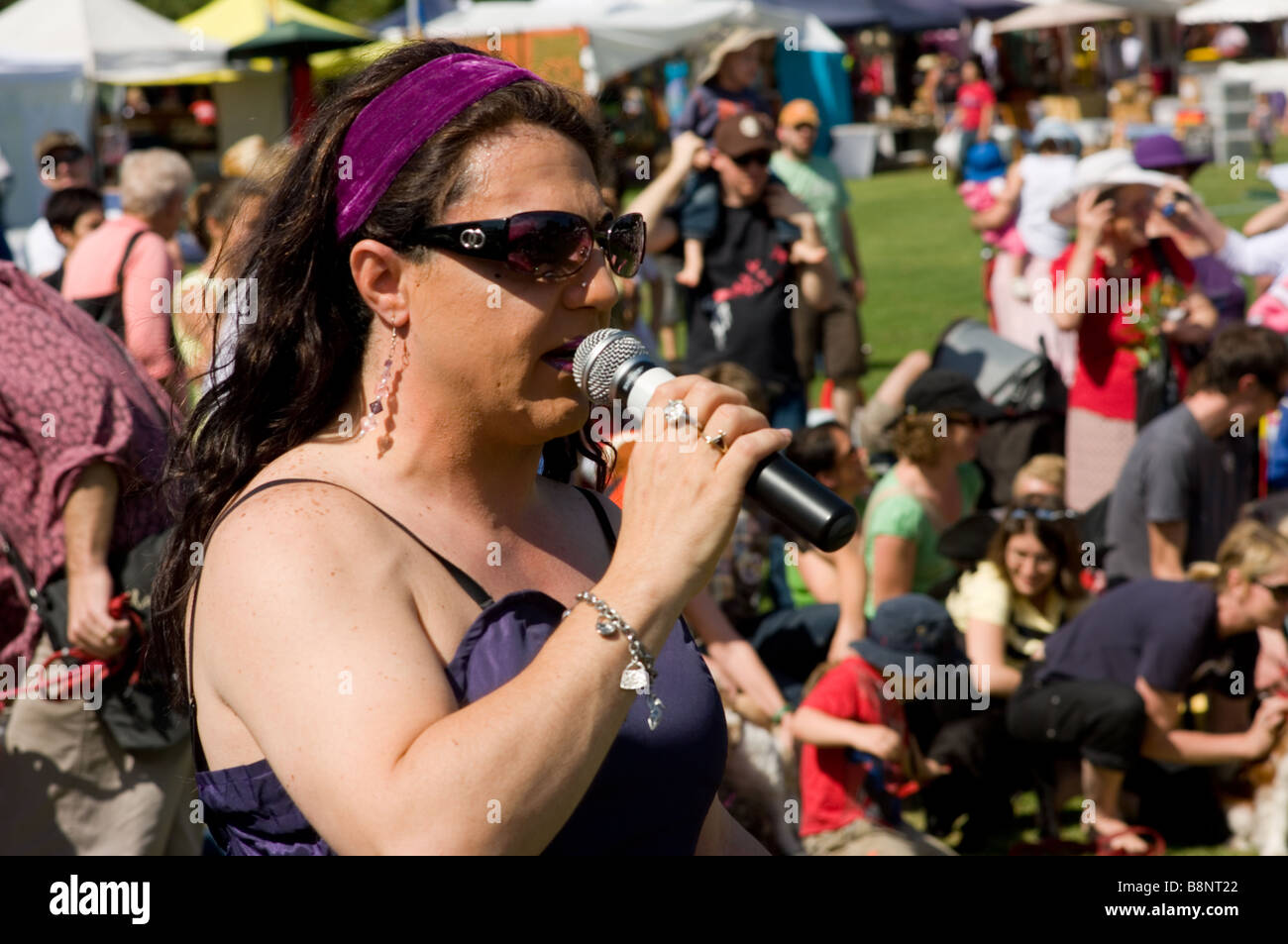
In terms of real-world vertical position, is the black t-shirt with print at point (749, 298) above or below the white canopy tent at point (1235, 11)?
below

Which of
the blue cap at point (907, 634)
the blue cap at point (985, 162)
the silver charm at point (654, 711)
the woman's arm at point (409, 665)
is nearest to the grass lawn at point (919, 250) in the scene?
the blue cap at point (985, 162)

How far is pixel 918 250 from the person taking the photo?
720 inches

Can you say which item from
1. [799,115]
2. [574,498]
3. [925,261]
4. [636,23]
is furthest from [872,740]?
[636,23]

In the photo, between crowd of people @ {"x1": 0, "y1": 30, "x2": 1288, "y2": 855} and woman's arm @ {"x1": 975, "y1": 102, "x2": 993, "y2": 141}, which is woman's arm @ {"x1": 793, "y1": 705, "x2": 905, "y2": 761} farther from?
woman's arm @ {"x1": 975, "y1": 102, "x2": 993, "y2": 141}

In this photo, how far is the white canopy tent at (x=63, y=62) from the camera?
668 inches

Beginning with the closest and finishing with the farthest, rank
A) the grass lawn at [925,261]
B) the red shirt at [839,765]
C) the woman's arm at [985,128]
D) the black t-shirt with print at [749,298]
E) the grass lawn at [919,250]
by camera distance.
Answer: the red shirt at [839,765] → the black t-shirt with print at [749,298] → the grass lawn at [925,261] → the grass lawn at [919,250] → the woman's arm at [985,128]

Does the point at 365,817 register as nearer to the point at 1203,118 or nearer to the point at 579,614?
the point at 579,614

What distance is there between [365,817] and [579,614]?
11.3 inches

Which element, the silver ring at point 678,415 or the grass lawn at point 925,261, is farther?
the grass lawn at point 925,261

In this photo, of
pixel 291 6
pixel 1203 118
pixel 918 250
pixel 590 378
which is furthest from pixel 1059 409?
pixel 1203 118

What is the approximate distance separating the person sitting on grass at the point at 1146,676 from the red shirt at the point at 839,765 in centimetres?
69

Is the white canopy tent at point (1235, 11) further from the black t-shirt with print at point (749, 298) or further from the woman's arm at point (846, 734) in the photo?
the woman's arm at point (846, 734)

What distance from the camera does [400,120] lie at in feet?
5.90

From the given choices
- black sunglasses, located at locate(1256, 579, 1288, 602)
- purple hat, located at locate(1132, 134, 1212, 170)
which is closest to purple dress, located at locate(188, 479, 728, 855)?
black sunglasses, located at locate(1256, 579, 1288, 602)
